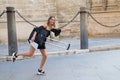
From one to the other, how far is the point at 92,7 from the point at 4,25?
490cm

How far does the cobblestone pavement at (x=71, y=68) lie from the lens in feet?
22.0

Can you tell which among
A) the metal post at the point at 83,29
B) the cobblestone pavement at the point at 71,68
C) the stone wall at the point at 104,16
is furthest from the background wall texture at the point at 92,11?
the cobblestone pavement at the point at 71,68

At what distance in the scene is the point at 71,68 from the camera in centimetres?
766

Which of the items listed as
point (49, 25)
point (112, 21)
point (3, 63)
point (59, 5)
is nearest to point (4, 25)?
point (59, 5)

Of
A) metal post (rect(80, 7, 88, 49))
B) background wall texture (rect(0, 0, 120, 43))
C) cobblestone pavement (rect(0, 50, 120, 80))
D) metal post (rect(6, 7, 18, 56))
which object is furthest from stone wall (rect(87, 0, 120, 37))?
metal post (rect(6, 7, 18, 56))

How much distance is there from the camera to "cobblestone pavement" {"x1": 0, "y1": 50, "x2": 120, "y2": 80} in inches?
264

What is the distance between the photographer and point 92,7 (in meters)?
15.5

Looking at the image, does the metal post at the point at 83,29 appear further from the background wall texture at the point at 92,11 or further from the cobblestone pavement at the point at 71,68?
the background wall texture at the point at 92,11

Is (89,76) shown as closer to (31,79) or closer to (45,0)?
(31,79)

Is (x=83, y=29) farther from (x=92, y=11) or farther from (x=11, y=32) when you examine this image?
(x=92, y=11)

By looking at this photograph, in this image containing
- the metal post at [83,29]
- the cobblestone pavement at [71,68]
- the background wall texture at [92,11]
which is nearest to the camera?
the cobblestone pavement at [71,68]

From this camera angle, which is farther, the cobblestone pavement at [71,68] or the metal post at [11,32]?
the metal post at [11,32]

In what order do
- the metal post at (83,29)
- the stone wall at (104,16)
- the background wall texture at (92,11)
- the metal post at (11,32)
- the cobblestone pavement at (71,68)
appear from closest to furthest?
the cobblestone pavement at (71,68) → the metal post at (11,32) → the metal post at (83,29) → the background wall texture at (92,11) → the stone wall at (104,16)

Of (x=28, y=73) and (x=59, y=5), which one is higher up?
(x=59, y=5)
